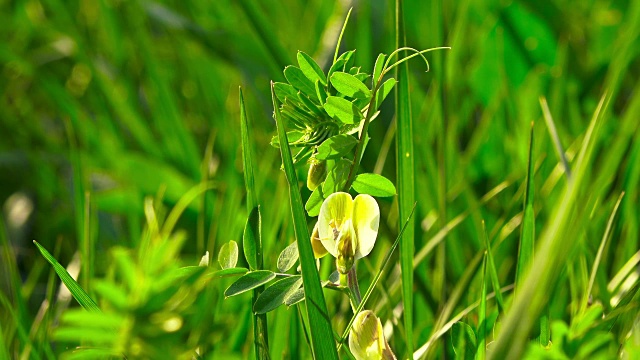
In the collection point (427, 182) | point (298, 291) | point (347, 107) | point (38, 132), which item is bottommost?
point (38, 132)

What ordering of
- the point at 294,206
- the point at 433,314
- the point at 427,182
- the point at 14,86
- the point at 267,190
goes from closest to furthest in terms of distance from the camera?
the point at 294,206
the point at 433,314
the point at 427,182
the point at 267,190
the point at 14,86

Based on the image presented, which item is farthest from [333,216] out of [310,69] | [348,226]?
[310,69]

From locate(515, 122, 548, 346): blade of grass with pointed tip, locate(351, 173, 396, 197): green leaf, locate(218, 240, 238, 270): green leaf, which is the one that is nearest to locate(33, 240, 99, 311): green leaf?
locate(218, 240, 238, 270): green leaf

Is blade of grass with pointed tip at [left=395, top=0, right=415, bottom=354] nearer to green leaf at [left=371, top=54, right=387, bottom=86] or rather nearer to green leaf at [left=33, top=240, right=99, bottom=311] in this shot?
green leaf at [left=371, top=54, right=387, bottom=86]

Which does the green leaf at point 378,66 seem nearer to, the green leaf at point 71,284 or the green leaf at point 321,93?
the green leaf at point 321,93

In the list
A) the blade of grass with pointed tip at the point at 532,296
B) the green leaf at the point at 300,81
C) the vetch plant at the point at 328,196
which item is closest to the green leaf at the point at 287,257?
the vetch plant at the point at 328,196

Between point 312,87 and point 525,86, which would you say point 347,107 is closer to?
point 312,87

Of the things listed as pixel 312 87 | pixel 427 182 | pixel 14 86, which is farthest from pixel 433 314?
pixel 14 86
